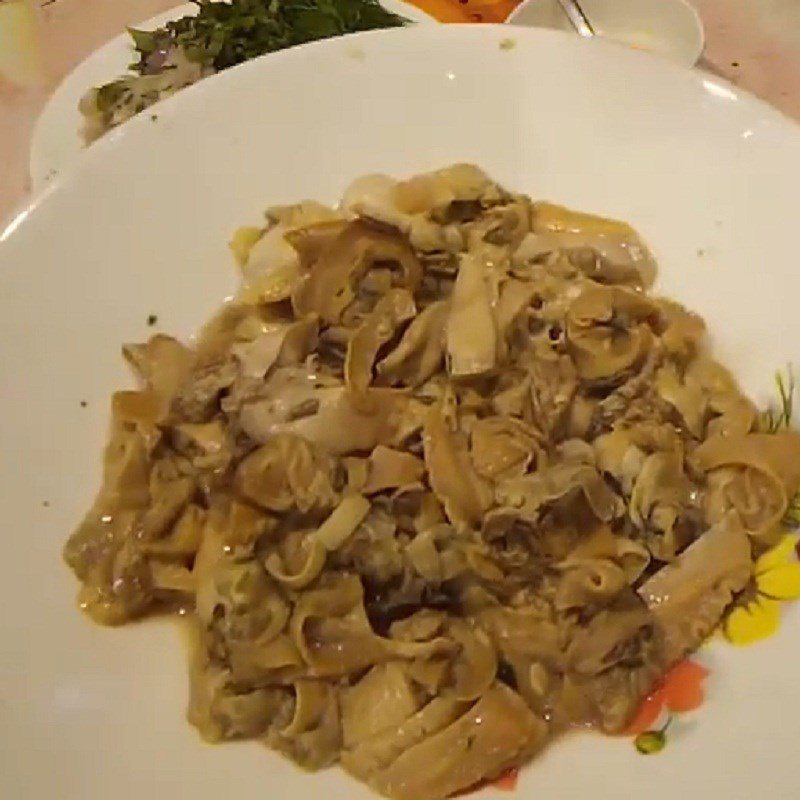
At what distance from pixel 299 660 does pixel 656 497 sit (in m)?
0.41

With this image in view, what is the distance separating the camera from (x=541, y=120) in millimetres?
1646

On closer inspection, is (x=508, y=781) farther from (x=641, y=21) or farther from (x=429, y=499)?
(x=641, y=21)

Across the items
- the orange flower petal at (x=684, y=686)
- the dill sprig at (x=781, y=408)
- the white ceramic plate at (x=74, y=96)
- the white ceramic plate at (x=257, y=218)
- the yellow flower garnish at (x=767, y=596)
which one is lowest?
the yellow flower garnish at (x=767, y=596)

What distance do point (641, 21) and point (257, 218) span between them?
3.25 feet

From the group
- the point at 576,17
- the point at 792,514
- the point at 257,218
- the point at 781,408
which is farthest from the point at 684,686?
the point at 576,17

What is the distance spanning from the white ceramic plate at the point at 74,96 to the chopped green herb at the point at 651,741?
1.35 m

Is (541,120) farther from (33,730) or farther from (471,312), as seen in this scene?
(33,730)

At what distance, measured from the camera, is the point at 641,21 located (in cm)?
226

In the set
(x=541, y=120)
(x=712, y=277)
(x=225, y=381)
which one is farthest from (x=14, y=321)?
(x=712, y=277)

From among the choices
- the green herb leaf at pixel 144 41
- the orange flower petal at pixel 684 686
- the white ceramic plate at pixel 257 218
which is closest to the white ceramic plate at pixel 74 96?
the green herb leaf at pixel 144 41

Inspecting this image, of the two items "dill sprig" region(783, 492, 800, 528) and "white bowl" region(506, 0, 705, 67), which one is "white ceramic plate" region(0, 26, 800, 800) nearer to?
"dill sprig" region(783, 492, 800, 528)

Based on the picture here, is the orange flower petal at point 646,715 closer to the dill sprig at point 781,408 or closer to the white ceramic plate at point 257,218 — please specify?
the white ceramic plate at point 257,218

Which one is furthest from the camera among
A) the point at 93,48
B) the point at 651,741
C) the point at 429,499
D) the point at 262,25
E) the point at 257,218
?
the point at 93,48

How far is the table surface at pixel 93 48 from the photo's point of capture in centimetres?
218
